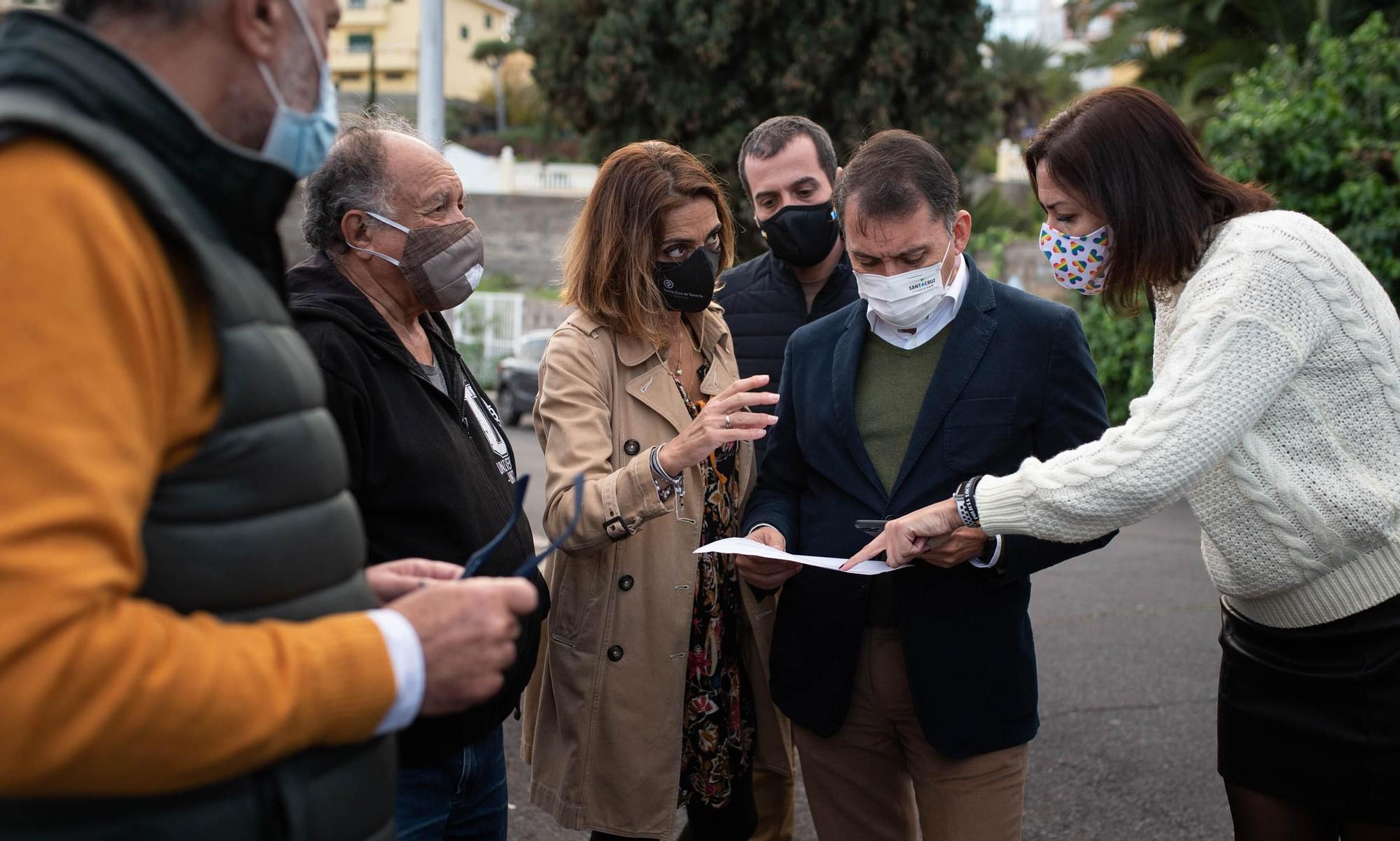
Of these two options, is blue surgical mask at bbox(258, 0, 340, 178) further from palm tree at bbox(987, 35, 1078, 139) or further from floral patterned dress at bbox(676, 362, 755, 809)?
palm tree at bbox(987, 35, 1078, 139)

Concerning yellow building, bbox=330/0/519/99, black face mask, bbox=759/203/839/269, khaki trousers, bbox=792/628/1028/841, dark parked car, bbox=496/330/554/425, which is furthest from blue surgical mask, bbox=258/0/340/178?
yellow building, bbox=330/0/519/99

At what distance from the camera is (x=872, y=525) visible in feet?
8.87

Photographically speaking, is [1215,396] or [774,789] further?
[774,789]

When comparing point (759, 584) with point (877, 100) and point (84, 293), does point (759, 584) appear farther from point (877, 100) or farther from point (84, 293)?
point (877, 100)

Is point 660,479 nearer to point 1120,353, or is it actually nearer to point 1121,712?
point 1121,712

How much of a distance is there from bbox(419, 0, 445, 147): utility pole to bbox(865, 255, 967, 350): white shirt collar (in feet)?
16.2

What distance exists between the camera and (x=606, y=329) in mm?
3070

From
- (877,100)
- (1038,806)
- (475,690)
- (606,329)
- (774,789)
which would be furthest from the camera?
(877,100)

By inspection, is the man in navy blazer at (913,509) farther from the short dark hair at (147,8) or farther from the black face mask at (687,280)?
the short dark hair at (147,8)

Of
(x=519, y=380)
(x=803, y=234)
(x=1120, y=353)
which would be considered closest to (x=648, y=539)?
(x=803, y=234)

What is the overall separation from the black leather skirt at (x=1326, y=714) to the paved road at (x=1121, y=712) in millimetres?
1781

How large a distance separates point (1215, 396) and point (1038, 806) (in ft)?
8.71

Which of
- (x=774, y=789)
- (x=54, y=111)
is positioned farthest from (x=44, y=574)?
(x=774, y=789)

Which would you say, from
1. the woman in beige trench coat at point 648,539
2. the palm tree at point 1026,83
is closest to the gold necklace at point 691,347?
the woman in beige trench coat at point 648,539
